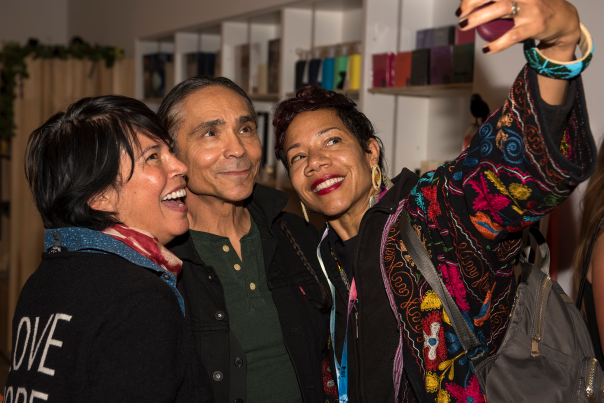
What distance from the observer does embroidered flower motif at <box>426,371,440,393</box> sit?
46.6 inches

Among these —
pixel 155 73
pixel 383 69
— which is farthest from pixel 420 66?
pixel 155 73

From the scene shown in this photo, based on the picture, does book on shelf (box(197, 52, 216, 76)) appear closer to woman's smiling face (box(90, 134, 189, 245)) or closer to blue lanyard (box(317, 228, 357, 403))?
woman's smiling face (box(90, 134, 189, 245))

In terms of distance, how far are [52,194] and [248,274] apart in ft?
2.20

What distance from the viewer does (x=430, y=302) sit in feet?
3.92

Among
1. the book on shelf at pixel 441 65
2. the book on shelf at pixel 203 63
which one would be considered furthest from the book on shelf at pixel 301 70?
the book on shelf at pixel 203 63

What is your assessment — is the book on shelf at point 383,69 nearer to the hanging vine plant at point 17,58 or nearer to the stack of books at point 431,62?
the stack of books at point 431,62

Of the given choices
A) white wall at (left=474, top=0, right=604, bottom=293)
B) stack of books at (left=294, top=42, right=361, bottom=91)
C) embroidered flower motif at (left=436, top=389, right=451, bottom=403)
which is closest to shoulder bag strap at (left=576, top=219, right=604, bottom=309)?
white wall at (left=474, top=0, right=604, bottom=293)

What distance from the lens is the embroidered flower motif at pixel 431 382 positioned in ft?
3.89

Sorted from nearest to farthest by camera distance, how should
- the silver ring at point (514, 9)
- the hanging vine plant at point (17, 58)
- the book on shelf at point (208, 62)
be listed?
the silver ring at point (514, 9), the book on shelf at point (208, 62), the hanging vine plant at point (17, 58)

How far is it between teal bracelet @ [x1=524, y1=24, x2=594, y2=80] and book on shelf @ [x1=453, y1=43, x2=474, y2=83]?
1.70 meters

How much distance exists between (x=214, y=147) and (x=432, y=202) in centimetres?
85

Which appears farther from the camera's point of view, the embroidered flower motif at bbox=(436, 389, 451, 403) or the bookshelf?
the bookshelf

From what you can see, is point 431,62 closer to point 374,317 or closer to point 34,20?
point 374,317

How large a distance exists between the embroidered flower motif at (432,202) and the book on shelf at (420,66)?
177 cm
